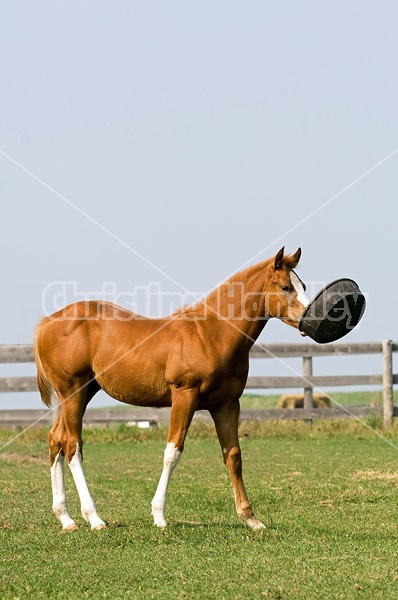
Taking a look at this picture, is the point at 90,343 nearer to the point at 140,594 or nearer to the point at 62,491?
the point at 62,491

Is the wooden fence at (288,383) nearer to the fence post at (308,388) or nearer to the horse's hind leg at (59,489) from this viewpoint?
the fence post at (308,388)

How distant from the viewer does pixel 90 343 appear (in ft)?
29.2

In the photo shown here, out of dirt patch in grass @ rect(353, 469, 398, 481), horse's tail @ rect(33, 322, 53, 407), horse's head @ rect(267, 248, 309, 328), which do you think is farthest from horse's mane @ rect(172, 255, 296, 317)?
dirt patch in grass @ rect(353, 469, 398, 481)

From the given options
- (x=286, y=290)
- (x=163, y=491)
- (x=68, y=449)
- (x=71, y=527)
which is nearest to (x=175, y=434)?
(x=163, y=491)

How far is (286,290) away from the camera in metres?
8.34

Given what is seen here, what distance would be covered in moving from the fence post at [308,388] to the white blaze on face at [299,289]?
11711mm

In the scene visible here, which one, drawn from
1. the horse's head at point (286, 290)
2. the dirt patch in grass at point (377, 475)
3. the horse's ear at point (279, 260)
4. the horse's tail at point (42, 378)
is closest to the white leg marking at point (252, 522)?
the horse's head at point (286, 290)

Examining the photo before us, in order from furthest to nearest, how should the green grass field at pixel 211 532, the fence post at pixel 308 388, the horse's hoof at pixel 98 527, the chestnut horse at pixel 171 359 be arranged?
the fence post at pixel 308 388
the chestnut horse at pixel 171 359
the horse's hoof at pixel 98 527
the green grass field at pixel 211 532

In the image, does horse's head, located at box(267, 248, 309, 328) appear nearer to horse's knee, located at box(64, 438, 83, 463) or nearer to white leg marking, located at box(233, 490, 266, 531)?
white leg marking, located at box(233, 490, 266, 531)

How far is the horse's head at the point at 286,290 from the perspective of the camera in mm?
8281

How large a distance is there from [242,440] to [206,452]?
6.64 feet

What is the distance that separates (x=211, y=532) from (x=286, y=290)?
88.8 inches

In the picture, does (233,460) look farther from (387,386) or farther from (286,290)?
(387,386)

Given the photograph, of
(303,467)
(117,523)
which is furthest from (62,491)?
(303,467)
